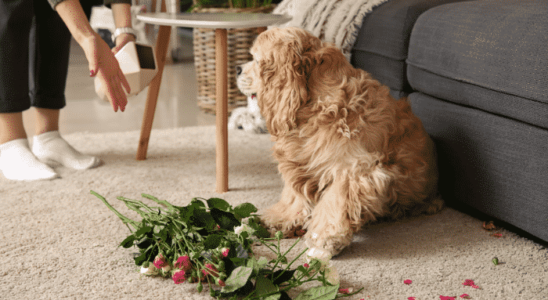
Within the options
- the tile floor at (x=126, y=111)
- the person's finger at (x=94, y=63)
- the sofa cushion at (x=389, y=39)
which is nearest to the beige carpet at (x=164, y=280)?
the person's finger at (x=94, y=63)

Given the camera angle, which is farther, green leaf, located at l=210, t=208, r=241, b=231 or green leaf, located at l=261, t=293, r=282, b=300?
green leaf, located at l=210, t=208, r=241, b=231

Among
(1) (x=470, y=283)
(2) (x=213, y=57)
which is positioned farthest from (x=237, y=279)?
(2) (x=213, y=57)

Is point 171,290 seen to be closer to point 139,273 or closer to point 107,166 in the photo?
point 139,273

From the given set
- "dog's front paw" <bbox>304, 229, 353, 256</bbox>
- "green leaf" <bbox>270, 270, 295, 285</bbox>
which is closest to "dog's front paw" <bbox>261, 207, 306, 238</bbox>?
"dog's front paw" <bbox>304, 229, 353, 256</bbox>

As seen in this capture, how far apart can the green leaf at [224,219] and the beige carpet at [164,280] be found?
7.0 inches

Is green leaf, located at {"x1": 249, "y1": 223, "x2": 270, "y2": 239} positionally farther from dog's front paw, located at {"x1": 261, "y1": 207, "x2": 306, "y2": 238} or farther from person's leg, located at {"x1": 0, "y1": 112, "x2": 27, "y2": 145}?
person's leg, located at {"x1": 0, "y1": 112, "x2": 27, "y2": 145}

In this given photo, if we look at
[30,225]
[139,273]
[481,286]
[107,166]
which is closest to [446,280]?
[481,286]

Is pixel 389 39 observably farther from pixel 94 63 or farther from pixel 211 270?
pixel 211 270

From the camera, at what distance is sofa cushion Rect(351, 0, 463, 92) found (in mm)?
1876

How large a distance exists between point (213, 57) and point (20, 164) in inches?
53.1

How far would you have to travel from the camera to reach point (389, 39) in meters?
1.92

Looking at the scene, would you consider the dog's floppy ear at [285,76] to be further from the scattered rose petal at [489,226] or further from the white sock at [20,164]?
the white sock at [20,164]

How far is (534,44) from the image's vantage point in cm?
130

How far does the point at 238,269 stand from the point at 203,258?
0.49 feet
